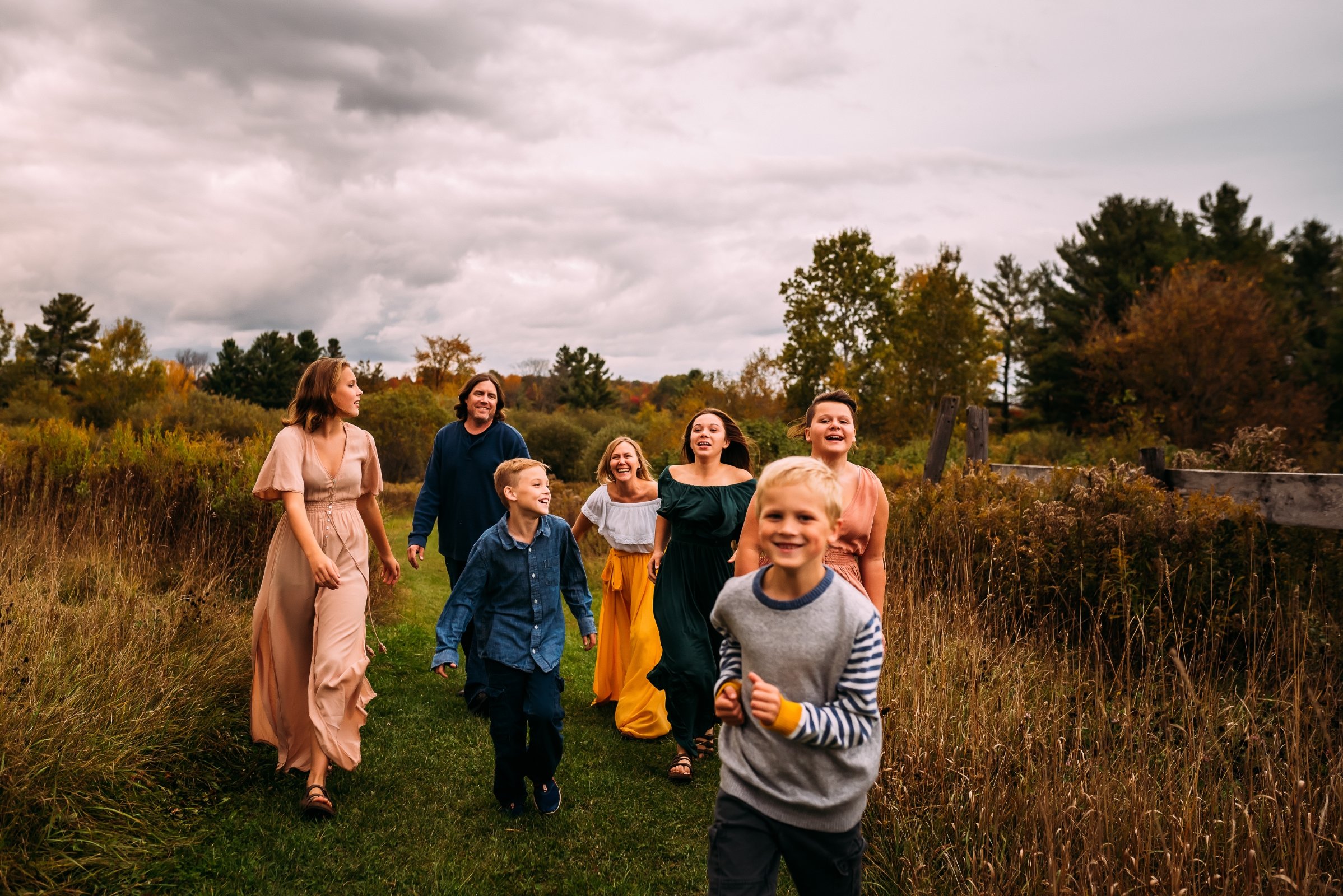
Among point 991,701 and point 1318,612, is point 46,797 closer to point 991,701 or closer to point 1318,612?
point 991,701

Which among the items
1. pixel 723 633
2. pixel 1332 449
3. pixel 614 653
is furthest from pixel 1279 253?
pixel 723 633

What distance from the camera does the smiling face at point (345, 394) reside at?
4359 mm

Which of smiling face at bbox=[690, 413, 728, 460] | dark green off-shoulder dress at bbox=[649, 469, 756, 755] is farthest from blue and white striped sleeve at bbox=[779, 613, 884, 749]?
smiling face at bbox=[690, 413, 728, 460]

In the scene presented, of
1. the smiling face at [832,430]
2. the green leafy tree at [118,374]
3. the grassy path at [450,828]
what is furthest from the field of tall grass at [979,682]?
the green leafy tree at [118,374]

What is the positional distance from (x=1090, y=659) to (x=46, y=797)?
5.86m

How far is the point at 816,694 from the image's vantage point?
91.2 inches

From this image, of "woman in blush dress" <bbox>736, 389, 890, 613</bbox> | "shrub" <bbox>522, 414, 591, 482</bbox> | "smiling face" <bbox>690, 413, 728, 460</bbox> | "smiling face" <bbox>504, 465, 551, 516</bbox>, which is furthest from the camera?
"shrub" <bbox>522, 414, 591, 482</bbox>

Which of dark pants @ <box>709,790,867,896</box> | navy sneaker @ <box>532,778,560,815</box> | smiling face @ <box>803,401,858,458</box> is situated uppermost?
smiling face @ <box>803,401,858,458</box>

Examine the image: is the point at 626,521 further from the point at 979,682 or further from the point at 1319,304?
the point at 1319,304

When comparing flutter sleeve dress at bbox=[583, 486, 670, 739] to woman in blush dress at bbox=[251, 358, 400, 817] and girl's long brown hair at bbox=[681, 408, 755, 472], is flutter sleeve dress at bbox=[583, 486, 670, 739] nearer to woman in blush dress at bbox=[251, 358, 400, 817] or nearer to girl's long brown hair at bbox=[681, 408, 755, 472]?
girl's long brown hair at bbox=[681, 408, 755, 472]

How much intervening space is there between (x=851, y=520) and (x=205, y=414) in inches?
1067

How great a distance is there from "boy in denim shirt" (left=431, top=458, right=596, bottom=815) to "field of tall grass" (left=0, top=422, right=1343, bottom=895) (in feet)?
4.82

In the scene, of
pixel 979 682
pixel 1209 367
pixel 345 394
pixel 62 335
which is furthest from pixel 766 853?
pixel 62 335

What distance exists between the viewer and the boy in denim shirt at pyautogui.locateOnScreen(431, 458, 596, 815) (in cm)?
402
